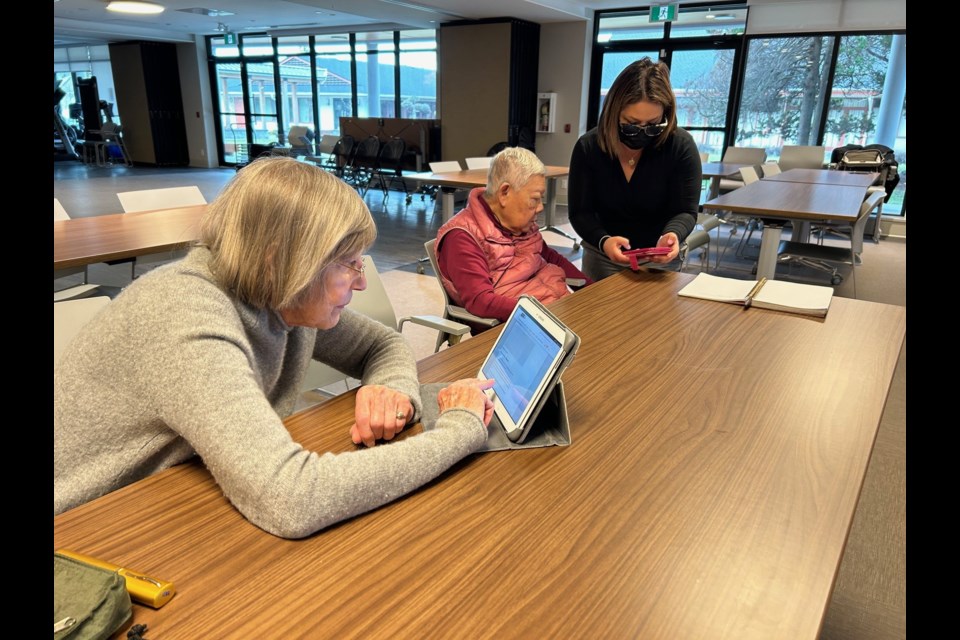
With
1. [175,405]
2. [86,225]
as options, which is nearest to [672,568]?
[175,405]

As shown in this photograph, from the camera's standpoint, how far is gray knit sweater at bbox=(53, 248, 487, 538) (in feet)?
2.61

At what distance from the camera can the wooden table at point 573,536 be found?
689 millimetres

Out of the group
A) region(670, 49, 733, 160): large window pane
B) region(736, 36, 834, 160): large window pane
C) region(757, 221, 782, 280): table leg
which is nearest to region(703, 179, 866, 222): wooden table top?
region(757, 221, 782, 280): table leg

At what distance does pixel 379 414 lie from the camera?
1062 mm

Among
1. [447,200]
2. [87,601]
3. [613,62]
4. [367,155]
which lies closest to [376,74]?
[367,155]

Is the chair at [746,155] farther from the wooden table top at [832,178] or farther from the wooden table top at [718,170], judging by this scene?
the wooden table top at [832,178]

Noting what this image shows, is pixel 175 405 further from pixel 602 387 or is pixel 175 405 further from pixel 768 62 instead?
pixel 768 62

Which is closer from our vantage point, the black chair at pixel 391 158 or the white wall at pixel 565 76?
the white wall at pixel 565 76

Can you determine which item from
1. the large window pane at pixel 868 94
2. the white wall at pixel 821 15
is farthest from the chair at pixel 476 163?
the large window pane at pixel 868 94

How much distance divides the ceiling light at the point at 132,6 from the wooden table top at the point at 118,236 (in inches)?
275

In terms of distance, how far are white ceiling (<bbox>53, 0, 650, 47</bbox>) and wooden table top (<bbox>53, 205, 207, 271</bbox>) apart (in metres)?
4.87

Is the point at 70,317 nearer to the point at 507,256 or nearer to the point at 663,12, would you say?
the point at 507,256

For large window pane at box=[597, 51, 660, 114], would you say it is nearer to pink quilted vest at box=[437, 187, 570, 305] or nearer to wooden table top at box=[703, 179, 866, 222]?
wooden table top at box=[703, 179, 866, 222]
